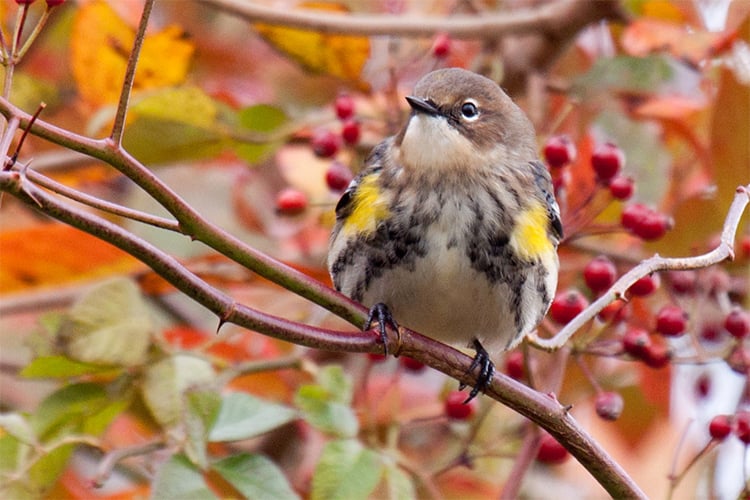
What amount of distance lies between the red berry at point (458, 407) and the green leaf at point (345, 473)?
1.53 ft

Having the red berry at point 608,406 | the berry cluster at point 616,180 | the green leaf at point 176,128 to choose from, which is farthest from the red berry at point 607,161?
the green leaf at point 176,128

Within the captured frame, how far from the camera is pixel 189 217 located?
4.86 ft

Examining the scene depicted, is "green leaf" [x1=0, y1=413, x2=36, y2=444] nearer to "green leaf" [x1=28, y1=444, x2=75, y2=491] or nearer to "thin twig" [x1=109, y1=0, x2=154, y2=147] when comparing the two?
"green leaf" [x1=28, y1=444, x2=75, y2=491]

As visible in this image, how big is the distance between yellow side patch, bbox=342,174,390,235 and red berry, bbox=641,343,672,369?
681 mm

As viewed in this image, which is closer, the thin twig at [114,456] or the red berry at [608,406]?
the thin twig at [114,456]

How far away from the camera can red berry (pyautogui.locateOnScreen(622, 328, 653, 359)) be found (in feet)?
7.97

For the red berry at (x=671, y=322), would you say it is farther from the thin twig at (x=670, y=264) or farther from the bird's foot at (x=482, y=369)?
the thin twig at (x=670, y=264)

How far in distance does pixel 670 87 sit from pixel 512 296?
1.21 meters

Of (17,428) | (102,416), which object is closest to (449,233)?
(102,416)

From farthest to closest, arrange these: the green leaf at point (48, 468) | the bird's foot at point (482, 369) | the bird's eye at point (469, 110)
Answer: the bird's eye at point (469, 110) < the green leaf at point (48, 468) < the bird's foot at point (482, 369)

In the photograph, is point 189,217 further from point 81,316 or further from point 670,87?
point 670,87

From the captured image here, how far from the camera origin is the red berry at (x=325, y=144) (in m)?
2.87

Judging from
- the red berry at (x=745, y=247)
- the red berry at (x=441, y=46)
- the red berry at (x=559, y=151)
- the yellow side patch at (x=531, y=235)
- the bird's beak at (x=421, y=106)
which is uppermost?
the red berry at (x=441, y=46)

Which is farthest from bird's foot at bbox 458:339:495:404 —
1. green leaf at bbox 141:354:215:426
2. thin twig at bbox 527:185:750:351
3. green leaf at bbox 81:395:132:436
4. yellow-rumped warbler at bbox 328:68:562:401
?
green leaf at bbox 81:395:132:436
